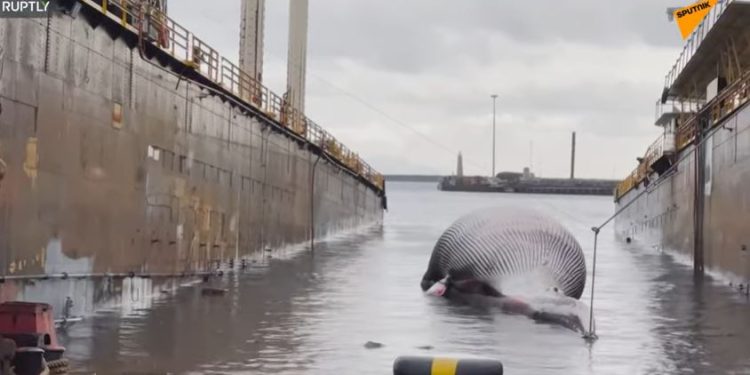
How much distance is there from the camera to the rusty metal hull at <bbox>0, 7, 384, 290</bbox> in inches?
578

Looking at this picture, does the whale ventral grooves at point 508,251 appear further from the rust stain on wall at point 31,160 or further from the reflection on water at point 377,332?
the rust stain on wall at point 31,160

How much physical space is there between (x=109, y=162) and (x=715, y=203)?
18375 millimetres

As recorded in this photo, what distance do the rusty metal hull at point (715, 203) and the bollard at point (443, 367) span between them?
10.8 m

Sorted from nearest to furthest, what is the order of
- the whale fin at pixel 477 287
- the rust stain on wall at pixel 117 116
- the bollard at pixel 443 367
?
the bollard at pixel 443 367, the rust stain on wall at pixel 117 116, the whale fin at pixel 477 287

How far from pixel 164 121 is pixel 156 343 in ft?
29.8

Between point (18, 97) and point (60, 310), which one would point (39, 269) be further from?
point (18, 97)

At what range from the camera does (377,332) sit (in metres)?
16.4

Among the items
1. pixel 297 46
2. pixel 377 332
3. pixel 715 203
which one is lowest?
pixel 377 332

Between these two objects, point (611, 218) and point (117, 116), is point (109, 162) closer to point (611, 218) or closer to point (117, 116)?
point (117, 116)

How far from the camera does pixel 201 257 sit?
85.3 ft

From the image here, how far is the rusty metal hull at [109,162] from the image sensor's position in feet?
48.2

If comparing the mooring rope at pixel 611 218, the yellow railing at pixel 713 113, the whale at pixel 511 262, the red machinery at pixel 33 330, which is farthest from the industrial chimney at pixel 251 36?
the red machinery at pixel 33 330

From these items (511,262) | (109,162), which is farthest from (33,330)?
(511,262)

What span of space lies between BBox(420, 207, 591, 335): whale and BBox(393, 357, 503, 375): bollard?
33.5ft
